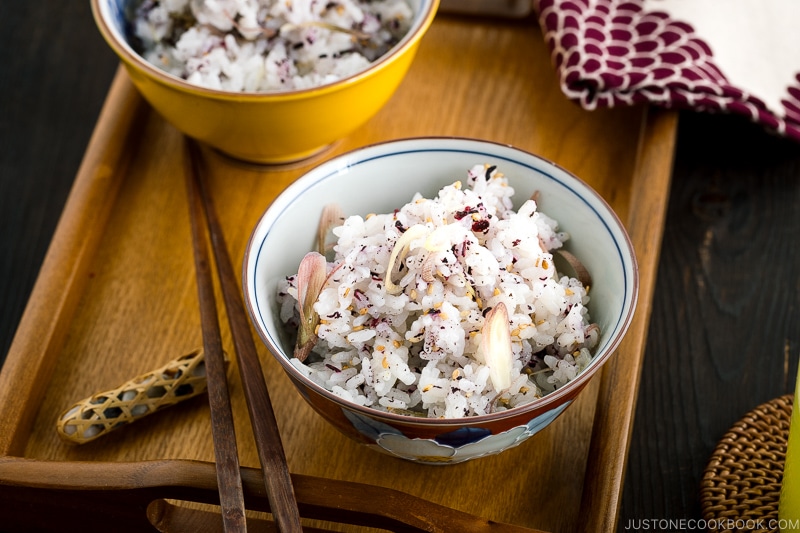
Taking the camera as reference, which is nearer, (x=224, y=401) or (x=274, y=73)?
(x=224, y=401)

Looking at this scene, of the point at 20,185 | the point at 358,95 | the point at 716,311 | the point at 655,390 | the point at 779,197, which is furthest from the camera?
the point at 20,185

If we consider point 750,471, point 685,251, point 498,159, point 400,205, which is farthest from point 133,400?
point 685,251

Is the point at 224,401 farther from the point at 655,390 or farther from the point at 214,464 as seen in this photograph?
the point at 655,390

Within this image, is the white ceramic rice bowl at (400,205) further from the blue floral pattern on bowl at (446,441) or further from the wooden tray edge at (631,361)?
the wooden tray edge at (631,361)

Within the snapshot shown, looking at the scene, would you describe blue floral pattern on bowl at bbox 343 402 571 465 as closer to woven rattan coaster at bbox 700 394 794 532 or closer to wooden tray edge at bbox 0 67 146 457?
woven rattan coaster at bbox 700 394 794 532

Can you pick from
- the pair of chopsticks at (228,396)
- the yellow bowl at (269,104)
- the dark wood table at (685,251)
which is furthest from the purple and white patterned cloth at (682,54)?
the pair of chopsticks at (228,396)

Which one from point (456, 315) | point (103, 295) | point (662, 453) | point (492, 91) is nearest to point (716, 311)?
point (662, 453)
